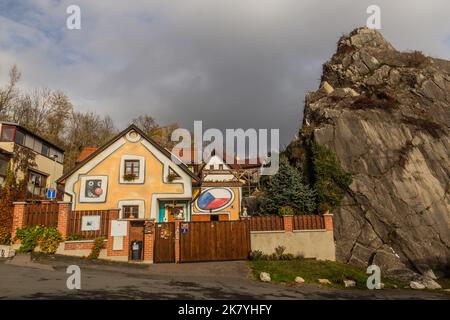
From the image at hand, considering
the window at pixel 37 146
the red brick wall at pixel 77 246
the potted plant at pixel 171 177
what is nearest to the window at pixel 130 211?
the potted plant at pixel 171 177

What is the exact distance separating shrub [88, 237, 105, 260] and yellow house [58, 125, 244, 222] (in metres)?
5.39

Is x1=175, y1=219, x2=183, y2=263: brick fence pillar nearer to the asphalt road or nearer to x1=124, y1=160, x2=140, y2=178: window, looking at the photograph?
the asphalt road

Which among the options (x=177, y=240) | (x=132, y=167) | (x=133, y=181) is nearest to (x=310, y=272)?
(x=177, y=240)

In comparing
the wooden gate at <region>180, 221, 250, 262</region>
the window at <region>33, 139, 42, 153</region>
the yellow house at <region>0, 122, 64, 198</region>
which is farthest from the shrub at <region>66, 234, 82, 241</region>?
the window at <region>33, 139, 42, 153</region>

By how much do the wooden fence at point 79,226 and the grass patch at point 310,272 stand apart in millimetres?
8442

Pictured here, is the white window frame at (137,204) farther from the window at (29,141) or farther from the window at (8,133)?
the window at (29,141)

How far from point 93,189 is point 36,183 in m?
11.2

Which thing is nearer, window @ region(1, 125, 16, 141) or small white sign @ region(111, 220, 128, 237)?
small white sign @ region(111, 220, 128, 237)

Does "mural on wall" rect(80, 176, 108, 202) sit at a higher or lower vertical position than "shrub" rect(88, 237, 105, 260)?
higher

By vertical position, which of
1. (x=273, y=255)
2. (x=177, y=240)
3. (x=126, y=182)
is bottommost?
(x=273, y=255)

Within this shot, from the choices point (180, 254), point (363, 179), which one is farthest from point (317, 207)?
point (180, 254)

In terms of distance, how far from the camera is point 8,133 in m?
28.2

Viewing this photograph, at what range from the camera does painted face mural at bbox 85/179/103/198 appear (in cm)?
2303

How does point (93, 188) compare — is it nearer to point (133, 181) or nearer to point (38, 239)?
point (133, 181)
